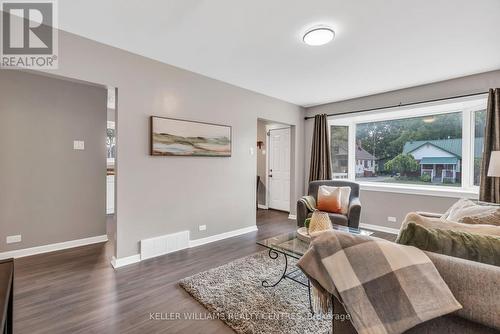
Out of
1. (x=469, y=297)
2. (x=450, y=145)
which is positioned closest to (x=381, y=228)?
(x=450, y=145)

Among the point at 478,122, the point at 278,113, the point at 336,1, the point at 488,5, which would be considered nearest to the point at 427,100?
the point at 478,122

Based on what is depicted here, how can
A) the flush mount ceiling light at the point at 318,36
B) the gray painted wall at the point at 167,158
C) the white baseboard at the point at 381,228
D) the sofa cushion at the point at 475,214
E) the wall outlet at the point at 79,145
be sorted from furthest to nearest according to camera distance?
the white baseboard at the point at 381,228
the wall outlet at the point at 79,145
the gray painted wall at the point at 167,158
the flush mount ceiling light at the point at 318,36
the sofa cushion at the point at 475,214

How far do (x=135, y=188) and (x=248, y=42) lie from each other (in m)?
2.11

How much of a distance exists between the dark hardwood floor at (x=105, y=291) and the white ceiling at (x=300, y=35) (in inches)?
97.1

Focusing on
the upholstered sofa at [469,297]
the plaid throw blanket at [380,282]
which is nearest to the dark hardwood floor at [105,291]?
the plaid throw blanket at [380,282]

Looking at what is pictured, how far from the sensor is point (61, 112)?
3.20 m

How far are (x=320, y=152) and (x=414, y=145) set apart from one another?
1.60 metres

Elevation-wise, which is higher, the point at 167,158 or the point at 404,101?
the point at 404,101

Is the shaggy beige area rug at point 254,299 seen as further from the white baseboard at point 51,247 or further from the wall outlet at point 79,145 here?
the wall outlet at point 79,145

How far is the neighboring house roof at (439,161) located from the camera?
12.5ft

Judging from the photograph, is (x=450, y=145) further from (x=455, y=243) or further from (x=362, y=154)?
(x=455, y=243)

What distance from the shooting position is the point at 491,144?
3.16 metres

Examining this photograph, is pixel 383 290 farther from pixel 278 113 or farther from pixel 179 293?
pixel 278 113

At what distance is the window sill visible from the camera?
3.51 meters
